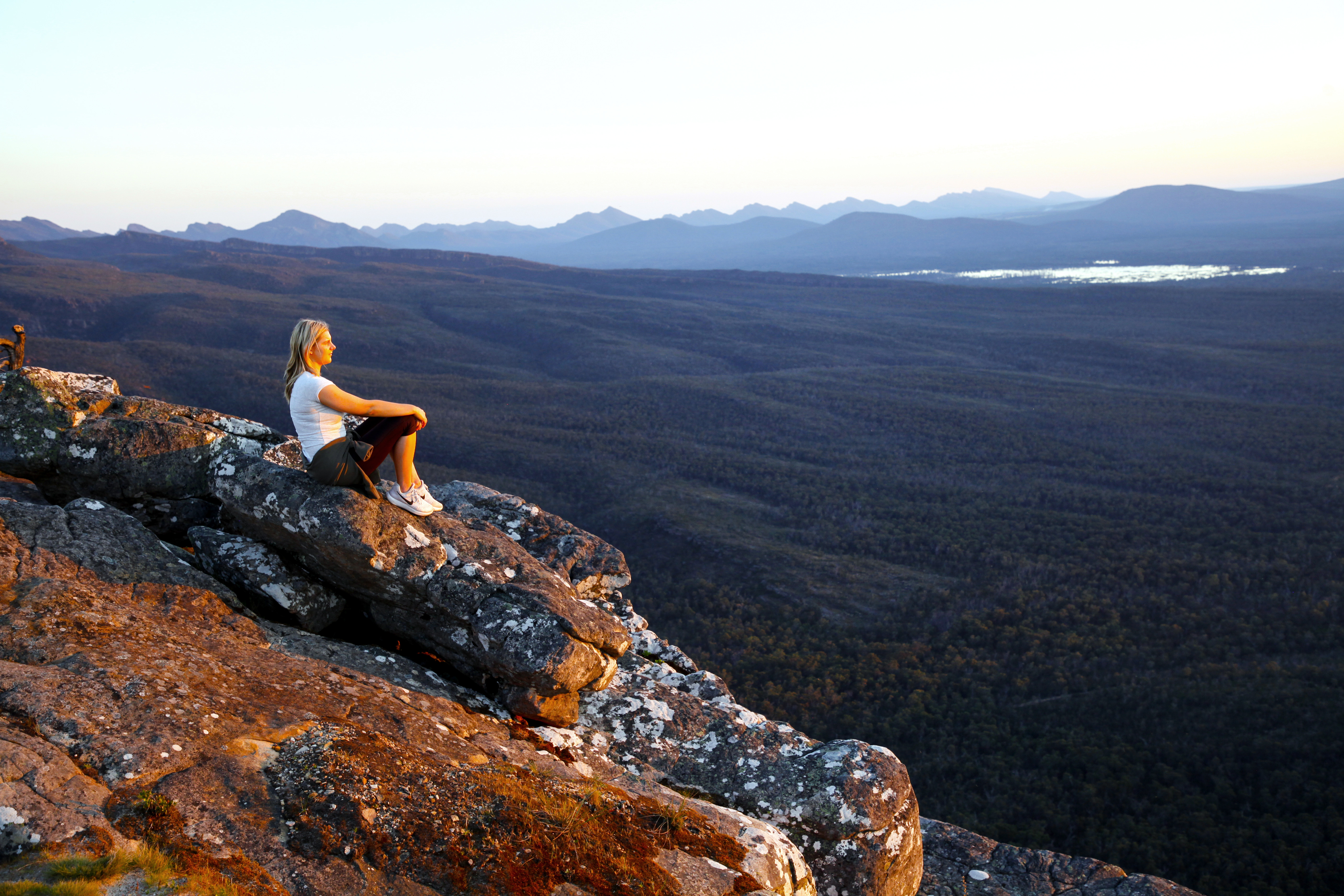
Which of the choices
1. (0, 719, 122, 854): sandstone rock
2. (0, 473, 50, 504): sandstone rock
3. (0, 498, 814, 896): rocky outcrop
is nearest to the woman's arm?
(0, 498, 814, 896): rocky outcrop

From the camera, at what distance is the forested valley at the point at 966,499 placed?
62.6 ft

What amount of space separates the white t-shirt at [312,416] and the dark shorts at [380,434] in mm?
229

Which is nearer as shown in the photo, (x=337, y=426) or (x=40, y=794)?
(x=40, y=794)

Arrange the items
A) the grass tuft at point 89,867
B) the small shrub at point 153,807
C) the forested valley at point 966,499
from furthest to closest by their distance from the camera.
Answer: the forested valley at point 966,499 < the small shrub at point 153,807 < the grass tuft at point 89,867

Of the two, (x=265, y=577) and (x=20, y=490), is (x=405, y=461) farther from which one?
(x=20, y=490)

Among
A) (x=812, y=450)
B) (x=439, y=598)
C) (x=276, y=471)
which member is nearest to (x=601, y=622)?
(x=439, y=598)

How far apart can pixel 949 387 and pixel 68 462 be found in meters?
70.2

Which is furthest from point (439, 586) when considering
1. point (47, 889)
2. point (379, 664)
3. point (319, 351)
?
point (47, 889)

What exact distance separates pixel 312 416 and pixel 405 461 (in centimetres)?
96

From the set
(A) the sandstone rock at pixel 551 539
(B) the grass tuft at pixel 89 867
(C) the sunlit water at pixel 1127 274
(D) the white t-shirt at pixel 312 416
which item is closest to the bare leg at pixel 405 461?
(D) the white t-shirt at pixel 312 416

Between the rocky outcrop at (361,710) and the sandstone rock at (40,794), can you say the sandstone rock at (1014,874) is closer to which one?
the rocky outcrop at (361,710)

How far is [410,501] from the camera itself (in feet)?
25.4

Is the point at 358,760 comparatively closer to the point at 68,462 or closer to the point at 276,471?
the point at 276,471

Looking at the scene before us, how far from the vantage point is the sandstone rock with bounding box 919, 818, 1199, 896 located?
334 inches
